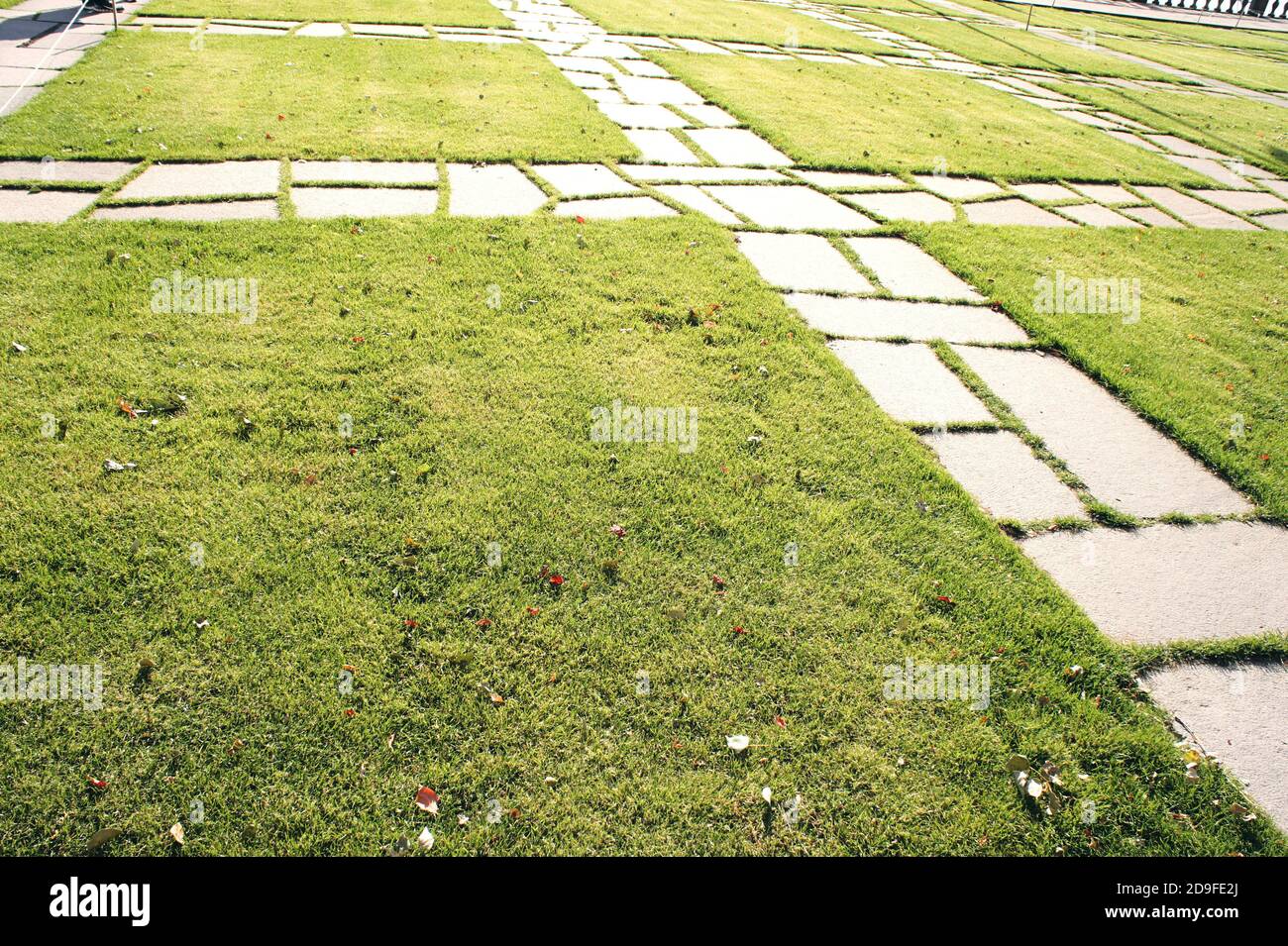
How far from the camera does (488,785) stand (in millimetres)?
2426

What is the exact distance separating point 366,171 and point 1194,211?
9018 millimetres

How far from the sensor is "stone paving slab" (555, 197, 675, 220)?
6.23 metres

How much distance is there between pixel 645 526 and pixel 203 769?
1.93 m

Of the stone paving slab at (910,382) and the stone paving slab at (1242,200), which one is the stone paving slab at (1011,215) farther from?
the stone paving slab at (910,382)

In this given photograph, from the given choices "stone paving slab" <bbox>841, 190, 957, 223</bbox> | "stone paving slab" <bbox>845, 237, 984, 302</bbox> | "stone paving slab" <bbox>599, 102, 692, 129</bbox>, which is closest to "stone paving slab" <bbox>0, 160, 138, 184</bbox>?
"stone paving slab" <bbox>599, 102, 692, 129</bbox>

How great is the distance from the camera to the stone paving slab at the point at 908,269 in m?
5.78

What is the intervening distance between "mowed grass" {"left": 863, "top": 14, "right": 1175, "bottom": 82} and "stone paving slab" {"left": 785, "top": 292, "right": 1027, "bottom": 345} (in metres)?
12.8

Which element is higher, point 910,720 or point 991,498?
point 991,498

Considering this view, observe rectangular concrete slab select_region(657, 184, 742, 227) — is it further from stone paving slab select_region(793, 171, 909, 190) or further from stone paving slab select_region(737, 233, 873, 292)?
stone paving slab select_region(793, 171, 909, 190)

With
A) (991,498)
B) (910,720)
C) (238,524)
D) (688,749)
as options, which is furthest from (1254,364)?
(238,524)

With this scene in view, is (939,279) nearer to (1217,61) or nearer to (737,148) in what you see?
(737,148)

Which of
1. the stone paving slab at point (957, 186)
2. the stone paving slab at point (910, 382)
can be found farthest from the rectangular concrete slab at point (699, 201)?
the stone paving slab at point (957, 186)

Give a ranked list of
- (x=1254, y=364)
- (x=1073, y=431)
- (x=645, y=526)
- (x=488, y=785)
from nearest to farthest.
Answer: (x=488, y=785), (x=645, y=526), (x=1073, y=431), (x=1254, y=364)
